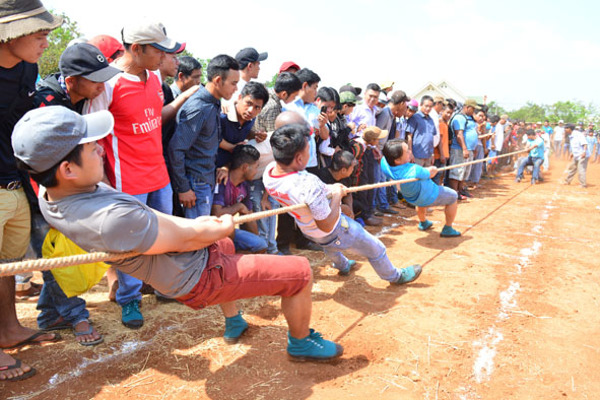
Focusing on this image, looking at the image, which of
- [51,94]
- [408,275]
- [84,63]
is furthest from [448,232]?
[51,94]

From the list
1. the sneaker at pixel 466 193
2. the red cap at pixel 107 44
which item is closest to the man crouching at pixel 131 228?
the red cap at pixel 107 44

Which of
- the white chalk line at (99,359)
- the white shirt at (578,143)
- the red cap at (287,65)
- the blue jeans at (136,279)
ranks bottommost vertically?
the white chalk line at (99,359)

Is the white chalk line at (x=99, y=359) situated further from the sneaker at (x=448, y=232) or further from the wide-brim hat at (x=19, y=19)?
the sneaker at (x=448, y=232)

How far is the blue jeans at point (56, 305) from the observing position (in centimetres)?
→ 329

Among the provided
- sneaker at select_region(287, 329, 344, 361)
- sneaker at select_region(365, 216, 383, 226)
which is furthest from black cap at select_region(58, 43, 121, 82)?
sneaker at select_region(365, 216, 383, 226)

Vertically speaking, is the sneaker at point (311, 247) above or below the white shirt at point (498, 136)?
below

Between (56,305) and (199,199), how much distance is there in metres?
1.52

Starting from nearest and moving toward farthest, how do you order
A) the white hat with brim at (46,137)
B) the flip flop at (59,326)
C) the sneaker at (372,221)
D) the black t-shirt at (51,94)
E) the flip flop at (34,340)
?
the white hat with brim at (46,137), the black t-shirt at (51,94), the flip flop at (34,340), the flip flop at (59,326), the sneaker at (372,221)

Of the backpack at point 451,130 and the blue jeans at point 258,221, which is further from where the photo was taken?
the backpack at point 451,130

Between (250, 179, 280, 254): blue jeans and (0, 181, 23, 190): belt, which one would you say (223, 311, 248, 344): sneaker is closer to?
(250, 179, 280, 254): blue jeans

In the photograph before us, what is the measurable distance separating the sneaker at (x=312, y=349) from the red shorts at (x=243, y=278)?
44 cm

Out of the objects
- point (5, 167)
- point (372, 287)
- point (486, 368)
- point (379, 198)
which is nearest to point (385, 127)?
point (379, 198)

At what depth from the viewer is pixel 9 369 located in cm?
276

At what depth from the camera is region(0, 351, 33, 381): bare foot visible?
2723 millimetres
